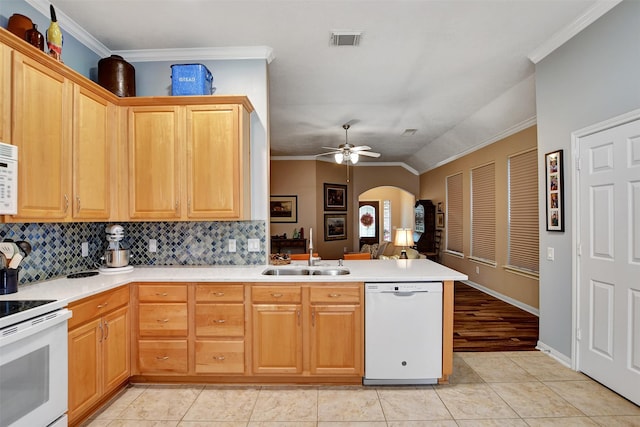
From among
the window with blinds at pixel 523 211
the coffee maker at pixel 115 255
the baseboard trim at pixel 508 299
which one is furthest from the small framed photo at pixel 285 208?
the coffee maker at pixel 115 255

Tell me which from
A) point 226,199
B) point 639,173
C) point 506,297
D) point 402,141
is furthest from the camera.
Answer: point 402,141

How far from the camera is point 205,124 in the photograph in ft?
9.37

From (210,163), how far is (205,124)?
0.34m

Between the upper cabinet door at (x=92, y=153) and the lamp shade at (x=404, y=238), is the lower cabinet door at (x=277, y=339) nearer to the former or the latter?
the upper cabinet door at (x=92, y=153)

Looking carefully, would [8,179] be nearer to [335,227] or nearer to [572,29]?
[572,29]

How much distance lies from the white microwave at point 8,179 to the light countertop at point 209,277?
0.56 m

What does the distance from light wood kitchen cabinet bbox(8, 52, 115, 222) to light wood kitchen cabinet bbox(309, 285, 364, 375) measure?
6.15ft

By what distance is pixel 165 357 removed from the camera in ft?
8.70

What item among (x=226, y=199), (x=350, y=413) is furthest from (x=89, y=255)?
(x=350, y=413)

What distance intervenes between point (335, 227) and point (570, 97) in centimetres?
640

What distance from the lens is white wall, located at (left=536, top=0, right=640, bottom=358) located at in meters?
2.37

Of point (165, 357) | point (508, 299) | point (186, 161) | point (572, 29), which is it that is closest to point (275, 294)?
point (165, 357)

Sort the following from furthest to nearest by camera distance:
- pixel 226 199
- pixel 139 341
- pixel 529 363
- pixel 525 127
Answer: pixel 525 127
pixel 529 363
pixel 226 199
pixel 139 341

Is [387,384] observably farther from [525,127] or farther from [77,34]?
[525,127]
